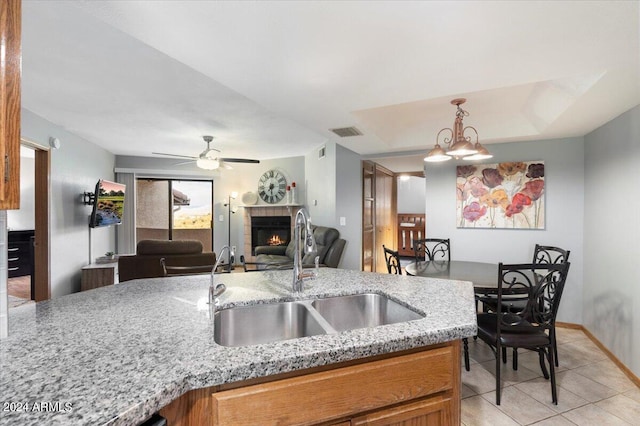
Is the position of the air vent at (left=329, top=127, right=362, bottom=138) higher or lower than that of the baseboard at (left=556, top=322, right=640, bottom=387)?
higher

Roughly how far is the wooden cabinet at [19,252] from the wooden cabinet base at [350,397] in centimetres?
737

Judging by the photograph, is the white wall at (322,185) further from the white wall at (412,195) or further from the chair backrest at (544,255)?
the white wall at (412,195)

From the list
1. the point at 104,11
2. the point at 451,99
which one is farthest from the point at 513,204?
the point at 104,11

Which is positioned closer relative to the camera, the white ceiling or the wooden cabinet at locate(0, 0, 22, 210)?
the wooden cabinet at locate(0, 0, 22, 210)

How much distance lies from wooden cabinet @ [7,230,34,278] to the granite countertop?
6.44m

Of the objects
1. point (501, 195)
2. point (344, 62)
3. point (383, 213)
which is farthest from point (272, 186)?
point (344, 62)

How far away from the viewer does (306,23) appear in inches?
61.2

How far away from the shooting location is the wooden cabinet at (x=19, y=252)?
6027mm

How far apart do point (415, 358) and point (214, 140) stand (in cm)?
491

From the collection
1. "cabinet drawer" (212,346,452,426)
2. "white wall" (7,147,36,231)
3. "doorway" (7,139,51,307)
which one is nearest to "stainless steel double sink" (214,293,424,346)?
"cabinet drawer" (212,346,452,426)

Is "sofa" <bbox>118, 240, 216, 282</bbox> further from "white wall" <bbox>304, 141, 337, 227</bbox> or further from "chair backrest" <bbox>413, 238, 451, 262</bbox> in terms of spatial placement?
"chair backrest" <bbox>413, 238, 451, 262</bbox>

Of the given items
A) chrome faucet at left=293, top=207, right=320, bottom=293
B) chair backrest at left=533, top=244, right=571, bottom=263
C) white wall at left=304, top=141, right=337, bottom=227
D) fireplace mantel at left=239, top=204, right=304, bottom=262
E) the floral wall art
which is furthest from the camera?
fireplace mantel at left=239, top=204, right=304, bottom=262

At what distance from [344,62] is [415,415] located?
6.03 ft

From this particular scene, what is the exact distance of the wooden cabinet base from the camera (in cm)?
84
